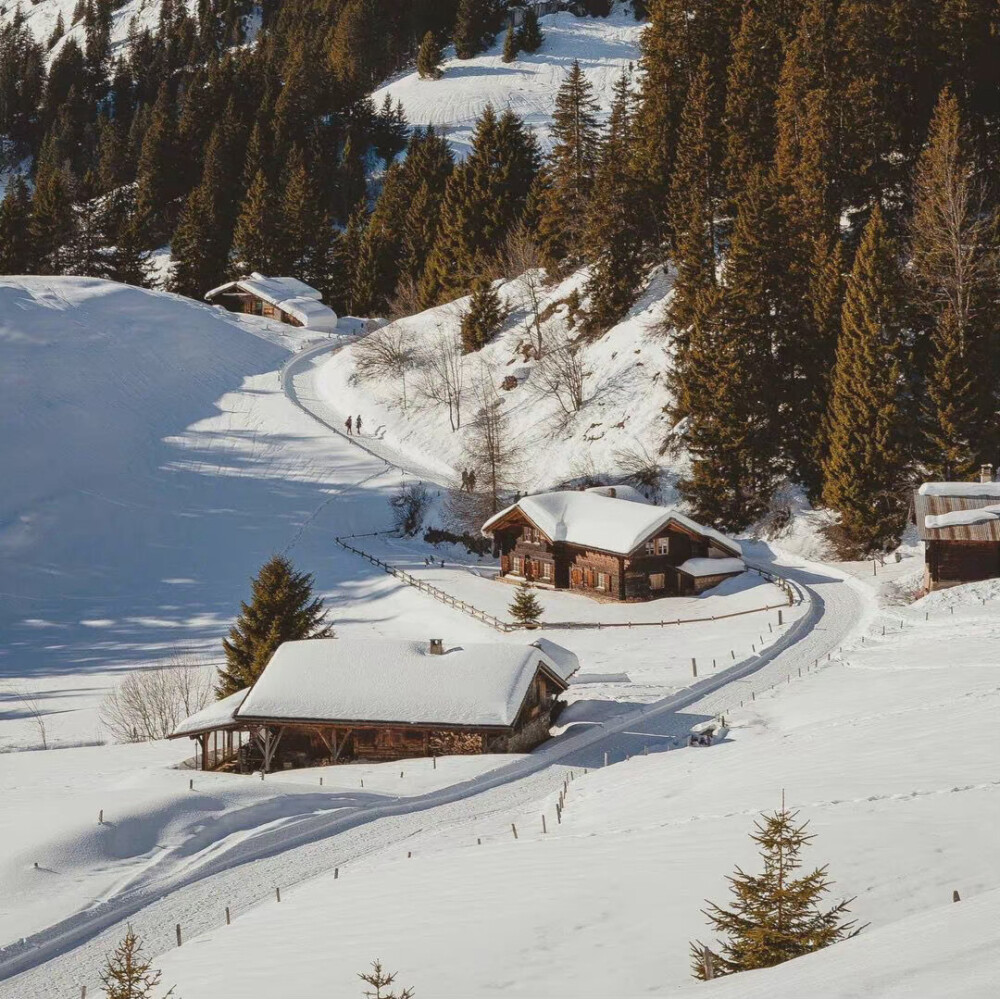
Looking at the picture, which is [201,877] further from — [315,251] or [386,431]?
[315,251]

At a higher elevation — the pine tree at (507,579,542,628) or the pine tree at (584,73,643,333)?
the pine tree at (584,73,643,333)

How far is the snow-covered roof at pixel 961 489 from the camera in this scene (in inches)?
1740

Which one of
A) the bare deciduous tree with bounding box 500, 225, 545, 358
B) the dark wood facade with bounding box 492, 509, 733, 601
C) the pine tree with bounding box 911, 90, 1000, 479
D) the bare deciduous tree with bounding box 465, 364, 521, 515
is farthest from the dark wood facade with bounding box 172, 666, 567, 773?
the bare deciduous tree with bounding box 500, 225, 545, 358

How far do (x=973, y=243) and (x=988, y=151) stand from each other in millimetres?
12858

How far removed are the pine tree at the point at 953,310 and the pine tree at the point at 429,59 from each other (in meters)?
94.9

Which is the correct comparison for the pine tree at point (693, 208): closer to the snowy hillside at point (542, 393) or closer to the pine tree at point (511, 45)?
the snowy hillside at point (542, 393)

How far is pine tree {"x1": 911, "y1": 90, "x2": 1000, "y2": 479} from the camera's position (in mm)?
49719

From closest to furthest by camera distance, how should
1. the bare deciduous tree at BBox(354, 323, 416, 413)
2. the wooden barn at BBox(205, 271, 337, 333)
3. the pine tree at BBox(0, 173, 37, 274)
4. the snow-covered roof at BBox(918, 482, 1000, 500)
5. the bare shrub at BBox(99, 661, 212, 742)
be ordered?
1. the bare shrub at BBox(99, 661, 212, 742)
2. the snow-covered roof at BBox(918, 482, 1000, 500)
3. the bare deciduous tree at BBox(354, 323, 416, 413)
4. the wooden barn at BBox(205, 271, 337, 333)
5. the pine tree at BBox(0, 173, 37, 274)

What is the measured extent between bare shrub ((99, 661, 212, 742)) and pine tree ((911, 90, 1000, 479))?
115ft

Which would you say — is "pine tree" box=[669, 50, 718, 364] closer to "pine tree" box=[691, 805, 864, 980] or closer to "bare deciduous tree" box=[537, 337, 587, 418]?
"bare deciduous tree" box=[537, 337, 587, 418]

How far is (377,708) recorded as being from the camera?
33188 millimetres

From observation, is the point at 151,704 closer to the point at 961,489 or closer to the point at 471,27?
the point at 961,489

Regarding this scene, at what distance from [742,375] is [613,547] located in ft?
42.5

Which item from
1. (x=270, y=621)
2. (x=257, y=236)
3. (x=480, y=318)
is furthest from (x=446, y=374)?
(x=257, y=236)
